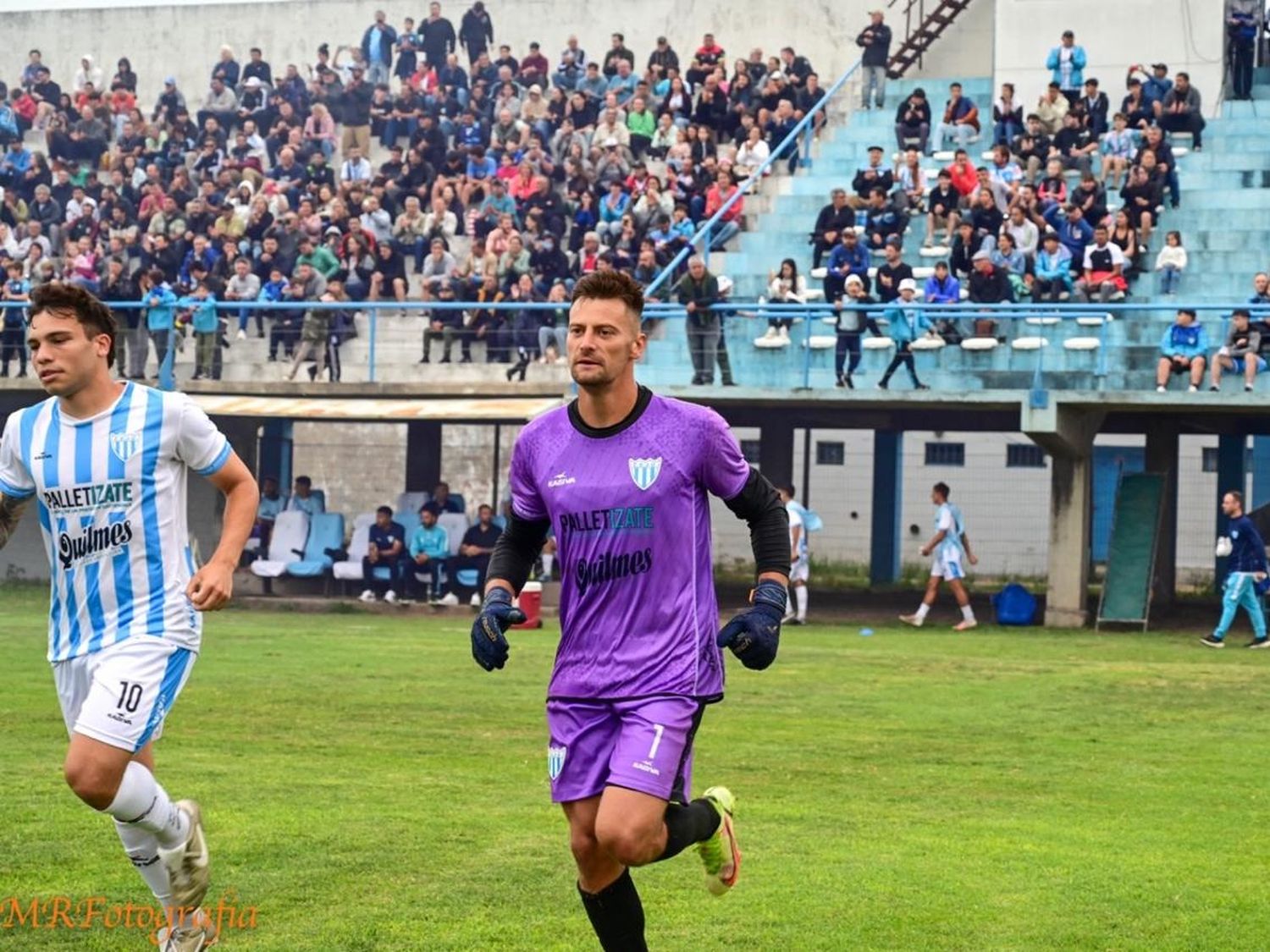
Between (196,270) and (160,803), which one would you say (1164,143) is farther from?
(160,803)

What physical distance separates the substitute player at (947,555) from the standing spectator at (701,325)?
325 cm

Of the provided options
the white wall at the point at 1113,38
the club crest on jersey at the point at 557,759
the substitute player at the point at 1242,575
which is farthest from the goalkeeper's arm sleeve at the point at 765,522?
the white wall at the point at 1113,38

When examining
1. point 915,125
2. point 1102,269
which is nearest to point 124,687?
point 1102,269

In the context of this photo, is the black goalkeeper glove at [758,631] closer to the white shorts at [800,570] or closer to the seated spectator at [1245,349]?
the seated spectator at [1245,349]

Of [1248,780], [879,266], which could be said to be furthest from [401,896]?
[879,266]

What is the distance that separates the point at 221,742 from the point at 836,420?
19573 mm

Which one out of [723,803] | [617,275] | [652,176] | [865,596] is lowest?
[865,596]

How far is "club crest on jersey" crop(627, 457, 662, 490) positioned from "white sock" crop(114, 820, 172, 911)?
2.13 meters

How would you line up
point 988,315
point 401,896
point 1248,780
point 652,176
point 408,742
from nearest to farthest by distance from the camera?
point 401,896 → point 1248,780 → point 408,742 → point 988,315 → point 652,176

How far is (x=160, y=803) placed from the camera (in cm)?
690

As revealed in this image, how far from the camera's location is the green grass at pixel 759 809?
24.7 feet

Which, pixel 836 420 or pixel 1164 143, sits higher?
pixel 1164 143

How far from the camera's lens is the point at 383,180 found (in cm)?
3234

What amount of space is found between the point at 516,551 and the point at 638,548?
2.13 feet
